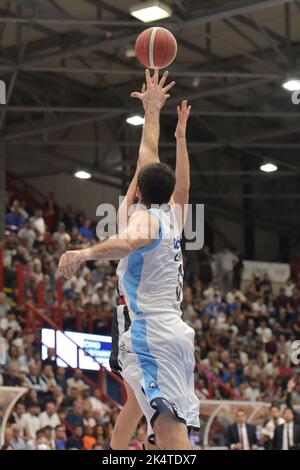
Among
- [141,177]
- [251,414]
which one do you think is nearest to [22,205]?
[251,414]

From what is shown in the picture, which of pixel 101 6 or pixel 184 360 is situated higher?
pixel 101 6

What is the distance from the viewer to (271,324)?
2548 cm

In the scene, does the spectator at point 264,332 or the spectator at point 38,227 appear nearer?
the spectator at point 38,227

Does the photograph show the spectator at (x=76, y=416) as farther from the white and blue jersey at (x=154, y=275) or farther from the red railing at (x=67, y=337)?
the white and blue jersey at (x=154, y=275)

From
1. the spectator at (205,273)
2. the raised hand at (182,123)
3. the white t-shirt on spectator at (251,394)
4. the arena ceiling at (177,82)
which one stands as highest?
the arena ceiling at (177,82)

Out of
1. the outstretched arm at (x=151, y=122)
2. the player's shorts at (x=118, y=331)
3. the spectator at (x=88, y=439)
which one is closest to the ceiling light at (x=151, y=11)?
the spectator at (x=88, y=439)

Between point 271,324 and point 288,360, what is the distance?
2465mm

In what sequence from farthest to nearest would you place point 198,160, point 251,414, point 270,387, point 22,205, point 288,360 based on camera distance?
point 198,160, point 22,205, point 288,360, point 270,387, point 251,414

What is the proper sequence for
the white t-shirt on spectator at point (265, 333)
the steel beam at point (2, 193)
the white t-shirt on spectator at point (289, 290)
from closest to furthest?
the steel beam at point (2, 193) → the white t-shirt on spectator at point (265, 333) → the white t-shirt on spectator at point (289, 290)

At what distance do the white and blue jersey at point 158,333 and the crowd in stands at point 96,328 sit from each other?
8.45m

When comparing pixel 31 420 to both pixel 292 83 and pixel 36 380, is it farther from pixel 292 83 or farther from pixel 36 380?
pixel 292 83

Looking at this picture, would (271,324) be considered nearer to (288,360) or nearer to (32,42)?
(288,360)

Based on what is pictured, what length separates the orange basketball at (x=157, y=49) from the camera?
6.79 meters

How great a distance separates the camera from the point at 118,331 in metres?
5.85
